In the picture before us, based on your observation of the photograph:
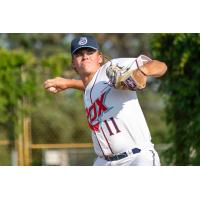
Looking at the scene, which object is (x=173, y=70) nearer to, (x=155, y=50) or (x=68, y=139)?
(x=155, y=50)

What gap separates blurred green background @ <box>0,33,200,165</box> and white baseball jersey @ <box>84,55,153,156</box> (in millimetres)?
3207

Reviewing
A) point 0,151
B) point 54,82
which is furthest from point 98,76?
point 0,151

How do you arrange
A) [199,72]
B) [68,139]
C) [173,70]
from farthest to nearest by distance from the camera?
[68,139]
[173,70]
[199,72]

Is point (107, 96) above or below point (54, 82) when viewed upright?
below

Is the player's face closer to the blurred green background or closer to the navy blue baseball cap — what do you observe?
the navy blue baseball cap

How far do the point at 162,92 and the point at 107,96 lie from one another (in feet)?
14.9

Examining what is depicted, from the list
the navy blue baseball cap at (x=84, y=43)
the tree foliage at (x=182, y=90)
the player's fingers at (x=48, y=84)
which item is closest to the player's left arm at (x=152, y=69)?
the navy blue baseball cap at (x=84, y=43)

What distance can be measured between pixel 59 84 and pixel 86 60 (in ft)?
2.91

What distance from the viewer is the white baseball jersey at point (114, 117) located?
6020 mm

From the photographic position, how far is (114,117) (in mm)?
6043

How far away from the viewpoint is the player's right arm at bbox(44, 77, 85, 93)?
6.89m

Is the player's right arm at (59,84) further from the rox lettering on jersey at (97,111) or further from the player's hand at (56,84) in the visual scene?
the rox lettering on jersey at (97,111)

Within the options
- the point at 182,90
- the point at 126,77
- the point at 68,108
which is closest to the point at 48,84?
the point at 126,77

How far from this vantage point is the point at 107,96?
604 cm
